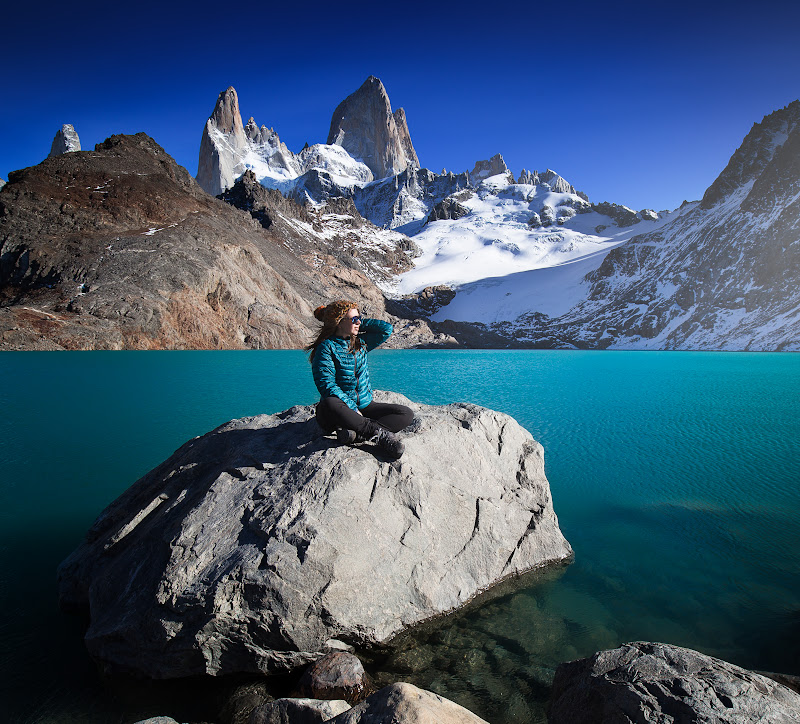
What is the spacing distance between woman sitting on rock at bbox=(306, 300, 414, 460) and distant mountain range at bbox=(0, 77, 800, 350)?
151ft

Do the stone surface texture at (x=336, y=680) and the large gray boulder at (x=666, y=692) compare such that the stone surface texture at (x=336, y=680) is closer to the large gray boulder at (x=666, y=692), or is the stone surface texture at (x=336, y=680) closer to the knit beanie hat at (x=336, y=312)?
the large gray boulder at (x=666, y=692)

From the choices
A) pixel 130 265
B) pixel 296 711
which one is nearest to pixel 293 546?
pixel 296 711

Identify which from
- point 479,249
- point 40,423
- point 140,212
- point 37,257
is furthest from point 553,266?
point 40,423

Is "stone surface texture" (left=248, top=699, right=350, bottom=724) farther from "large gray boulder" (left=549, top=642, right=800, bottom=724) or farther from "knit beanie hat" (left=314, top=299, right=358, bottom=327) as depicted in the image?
"knit beanie hat" (left=314, top=299, right=358, bottom=327)

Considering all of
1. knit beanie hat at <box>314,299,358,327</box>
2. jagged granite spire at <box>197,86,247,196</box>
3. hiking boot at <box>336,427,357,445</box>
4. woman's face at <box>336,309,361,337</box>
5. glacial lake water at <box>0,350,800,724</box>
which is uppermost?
jagged granite spire at <box>197,86,247,196</box>

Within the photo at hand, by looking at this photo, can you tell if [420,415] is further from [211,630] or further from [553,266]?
[553,266]

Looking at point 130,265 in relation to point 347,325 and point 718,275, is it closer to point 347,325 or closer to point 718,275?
point 347,325

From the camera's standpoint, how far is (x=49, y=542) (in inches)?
258

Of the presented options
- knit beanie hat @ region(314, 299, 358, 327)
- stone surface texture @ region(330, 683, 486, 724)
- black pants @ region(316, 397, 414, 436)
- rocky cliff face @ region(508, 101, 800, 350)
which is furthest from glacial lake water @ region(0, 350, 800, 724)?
rocky cliff face @ region(508, 101, 800, 350)

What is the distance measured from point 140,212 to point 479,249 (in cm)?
14571

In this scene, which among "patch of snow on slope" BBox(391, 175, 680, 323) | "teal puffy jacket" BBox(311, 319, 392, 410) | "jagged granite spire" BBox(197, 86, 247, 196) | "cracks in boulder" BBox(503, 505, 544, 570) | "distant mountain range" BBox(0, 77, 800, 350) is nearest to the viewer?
"teal puffy jacket" BBox(311, 319, 392, 410)

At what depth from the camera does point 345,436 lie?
504 centimetres

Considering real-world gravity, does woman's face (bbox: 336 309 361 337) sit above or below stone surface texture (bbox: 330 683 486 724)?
above

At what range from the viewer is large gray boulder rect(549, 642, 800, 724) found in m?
2.52
